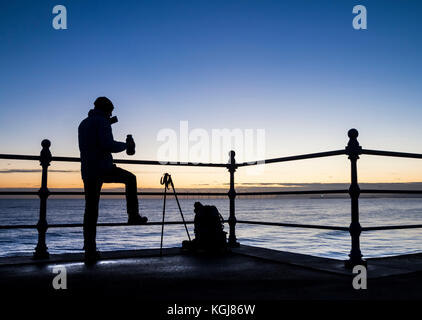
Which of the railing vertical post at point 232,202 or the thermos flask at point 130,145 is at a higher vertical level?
the thermos flask at point 130,145

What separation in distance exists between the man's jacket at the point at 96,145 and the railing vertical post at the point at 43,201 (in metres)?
0.70

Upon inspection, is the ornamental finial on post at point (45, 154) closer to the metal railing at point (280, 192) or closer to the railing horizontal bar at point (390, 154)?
the metal railing at point (280, 192)

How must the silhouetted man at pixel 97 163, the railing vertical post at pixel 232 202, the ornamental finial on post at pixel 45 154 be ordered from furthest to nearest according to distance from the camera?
the railing vertical post at pixel 232 202 → the ornamental finial on post at pixel 45 154 → the silhouetted man at pixel 97 163

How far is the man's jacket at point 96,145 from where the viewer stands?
381cm

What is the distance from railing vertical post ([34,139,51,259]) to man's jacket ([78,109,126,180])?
70 cm

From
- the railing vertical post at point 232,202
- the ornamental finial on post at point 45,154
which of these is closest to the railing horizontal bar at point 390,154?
the railing vertical post at point 232,202

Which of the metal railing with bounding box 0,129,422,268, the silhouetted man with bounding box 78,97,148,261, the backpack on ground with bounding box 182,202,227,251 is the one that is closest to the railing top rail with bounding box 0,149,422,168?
the metal railing with bounding box 0,129,422,268

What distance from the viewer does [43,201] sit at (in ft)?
14.4

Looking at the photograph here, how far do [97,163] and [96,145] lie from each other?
179 millimetres

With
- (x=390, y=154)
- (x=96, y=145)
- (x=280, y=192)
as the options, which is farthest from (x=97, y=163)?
(x=390, y=154)

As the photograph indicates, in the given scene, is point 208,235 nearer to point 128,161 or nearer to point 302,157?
point 128,161

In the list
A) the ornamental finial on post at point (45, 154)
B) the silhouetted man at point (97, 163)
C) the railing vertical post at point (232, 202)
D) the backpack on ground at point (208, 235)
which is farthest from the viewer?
the railing vertical post at point (232, 202)
